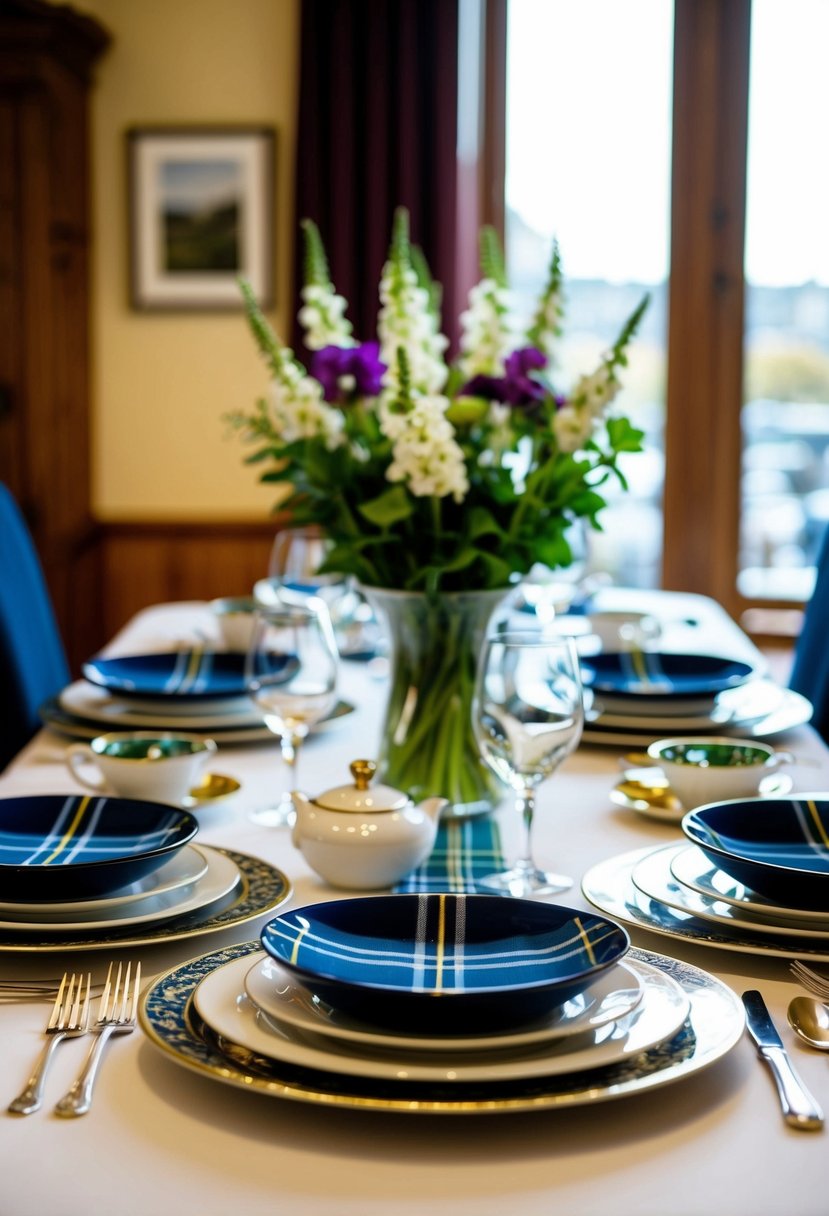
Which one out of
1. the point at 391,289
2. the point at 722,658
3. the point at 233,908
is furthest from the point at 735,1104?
the point at 722,658

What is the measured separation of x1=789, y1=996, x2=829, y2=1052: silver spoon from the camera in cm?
75

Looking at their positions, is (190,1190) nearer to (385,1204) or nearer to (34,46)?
(385,1204)

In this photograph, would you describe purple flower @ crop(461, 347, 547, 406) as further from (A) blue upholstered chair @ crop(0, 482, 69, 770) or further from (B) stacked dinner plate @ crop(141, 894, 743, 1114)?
(A) blue upholstered chair @ crop(0, 482, 69, 770)

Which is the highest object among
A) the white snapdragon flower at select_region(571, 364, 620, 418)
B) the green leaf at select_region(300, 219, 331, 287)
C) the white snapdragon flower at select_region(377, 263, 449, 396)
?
the green leaf at select_region(300, 219, 331, 287)

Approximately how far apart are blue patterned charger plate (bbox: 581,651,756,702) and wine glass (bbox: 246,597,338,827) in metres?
0.47

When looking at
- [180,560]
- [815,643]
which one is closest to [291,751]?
[815,643]

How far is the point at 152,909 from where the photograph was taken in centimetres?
91

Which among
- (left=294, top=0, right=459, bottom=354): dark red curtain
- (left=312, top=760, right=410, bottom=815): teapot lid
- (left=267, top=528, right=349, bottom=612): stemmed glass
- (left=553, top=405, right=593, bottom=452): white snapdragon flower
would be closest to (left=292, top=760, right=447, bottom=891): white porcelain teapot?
(left=312, top=760, right=410, bottom=815): teapot lid

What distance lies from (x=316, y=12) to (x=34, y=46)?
A: 804mm

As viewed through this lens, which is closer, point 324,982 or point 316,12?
point 324,982

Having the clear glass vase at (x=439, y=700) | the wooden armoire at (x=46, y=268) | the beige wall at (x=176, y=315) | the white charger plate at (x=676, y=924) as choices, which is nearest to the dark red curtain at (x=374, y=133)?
the beige wall at (x=176, y=315)

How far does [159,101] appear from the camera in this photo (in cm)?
420

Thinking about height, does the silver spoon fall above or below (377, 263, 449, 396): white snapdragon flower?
below

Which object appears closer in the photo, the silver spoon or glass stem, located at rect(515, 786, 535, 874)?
the silver spoon
